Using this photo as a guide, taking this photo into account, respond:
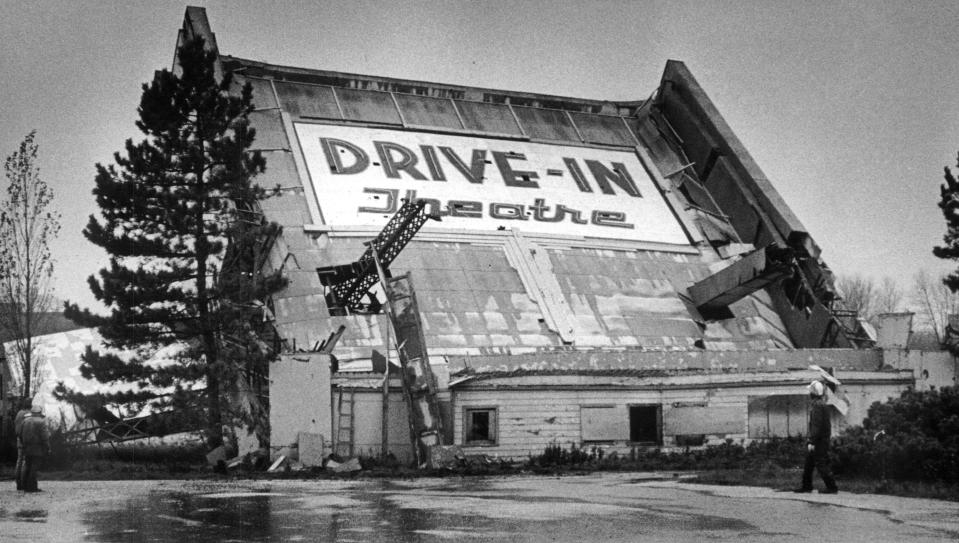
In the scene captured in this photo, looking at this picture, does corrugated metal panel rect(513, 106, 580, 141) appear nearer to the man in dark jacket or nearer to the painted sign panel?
the painted sign panel

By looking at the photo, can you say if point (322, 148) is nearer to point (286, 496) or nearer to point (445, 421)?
point (445, 421)

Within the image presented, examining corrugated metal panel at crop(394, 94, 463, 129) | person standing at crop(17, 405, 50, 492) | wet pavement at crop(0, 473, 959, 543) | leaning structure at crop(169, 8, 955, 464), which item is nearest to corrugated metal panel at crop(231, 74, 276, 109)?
leaning structure at crop(169, 8, 955, 464)

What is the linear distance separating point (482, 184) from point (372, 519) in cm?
2427

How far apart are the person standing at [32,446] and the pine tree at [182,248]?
32.8 feet

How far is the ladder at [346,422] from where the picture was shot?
25.2 meters

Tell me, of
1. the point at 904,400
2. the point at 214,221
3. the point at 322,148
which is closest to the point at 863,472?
the point at 904,400

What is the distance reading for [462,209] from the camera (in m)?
34.6

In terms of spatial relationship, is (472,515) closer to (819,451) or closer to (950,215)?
(819,451)

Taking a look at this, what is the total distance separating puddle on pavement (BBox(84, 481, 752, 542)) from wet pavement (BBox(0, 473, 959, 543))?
0.04 feet

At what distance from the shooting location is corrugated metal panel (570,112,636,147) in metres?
40.9

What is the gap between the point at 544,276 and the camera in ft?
107

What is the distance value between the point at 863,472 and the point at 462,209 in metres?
19.8

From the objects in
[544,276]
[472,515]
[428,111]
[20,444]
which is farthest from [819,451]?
[428,111]

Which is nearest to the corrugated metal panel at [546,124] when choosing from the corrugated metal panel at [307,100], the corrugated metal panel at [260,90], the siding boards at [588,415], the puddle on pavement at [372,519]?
the corrugated metal panel at [307,100]
